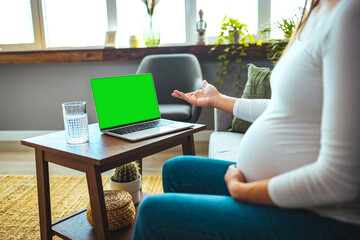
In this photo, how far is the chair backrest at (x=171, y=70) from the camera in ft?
9.56

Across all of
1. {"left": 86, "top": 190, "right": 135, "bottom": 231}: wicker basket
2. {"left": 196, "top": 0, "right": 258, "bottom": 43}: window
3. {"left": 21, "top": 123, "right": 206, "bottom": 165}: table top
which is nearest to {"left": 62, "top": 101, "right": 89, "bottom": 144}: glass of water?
{"left": 21, "top": 123, "right": 206, "bottom": 165}: table top

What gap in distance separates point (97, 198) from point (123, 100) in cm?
44

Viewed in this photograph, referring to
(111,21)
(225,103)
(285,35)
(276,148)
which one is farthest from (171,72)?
(276,148)

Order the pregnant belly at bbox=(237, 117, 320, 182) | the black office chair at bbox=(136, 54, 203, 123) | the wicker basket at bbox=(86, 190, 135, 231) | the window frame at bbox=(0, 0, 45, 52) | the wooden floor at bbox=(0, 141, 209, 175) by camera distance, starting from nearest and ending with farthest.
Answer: the pregnant belly at bbox=(237, 117, 320, 182) → the wicker basket at bbox=(86, 190, 135, 231) → the wooden floor at bbox=(0, 141, 209, 175) → the black office chair at bbox=(136, 54, 203, 123) → the window frame at bbox=(0, 0, 45, 52)

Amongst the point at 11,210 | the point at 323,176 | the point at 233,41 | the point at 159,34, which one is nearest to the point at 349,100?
the point at 323,176

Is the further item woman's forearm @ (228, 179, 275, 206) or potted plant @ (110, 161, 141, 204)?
potted plant @ (110, 161, 141, 204)

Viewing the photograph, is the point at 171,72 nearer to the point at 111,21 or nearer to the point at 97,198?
the point at 111,21

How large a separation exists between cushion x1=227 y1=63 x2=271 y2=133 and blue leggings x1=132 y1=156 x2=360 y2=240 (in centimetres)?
118

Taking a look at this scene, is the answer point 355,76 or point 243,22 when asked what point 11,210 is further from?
point 243,22

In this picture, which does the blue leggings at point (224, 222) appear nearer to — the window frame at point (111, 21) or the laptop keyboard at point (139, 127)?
the laptop keyboard at point (139, 127)

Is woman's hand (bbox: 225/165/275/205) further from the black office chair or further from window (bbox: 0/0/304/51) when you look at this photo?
window (bbox: 0/0/304/51)

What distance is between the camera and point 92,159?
1.02 m

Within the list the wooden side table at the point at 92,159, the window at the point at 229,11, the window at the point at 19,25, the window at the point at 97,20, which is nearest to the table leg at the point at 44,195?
the wooden side table at the point at 92,159

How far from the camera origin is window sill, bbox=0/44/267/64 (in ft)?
10.0
